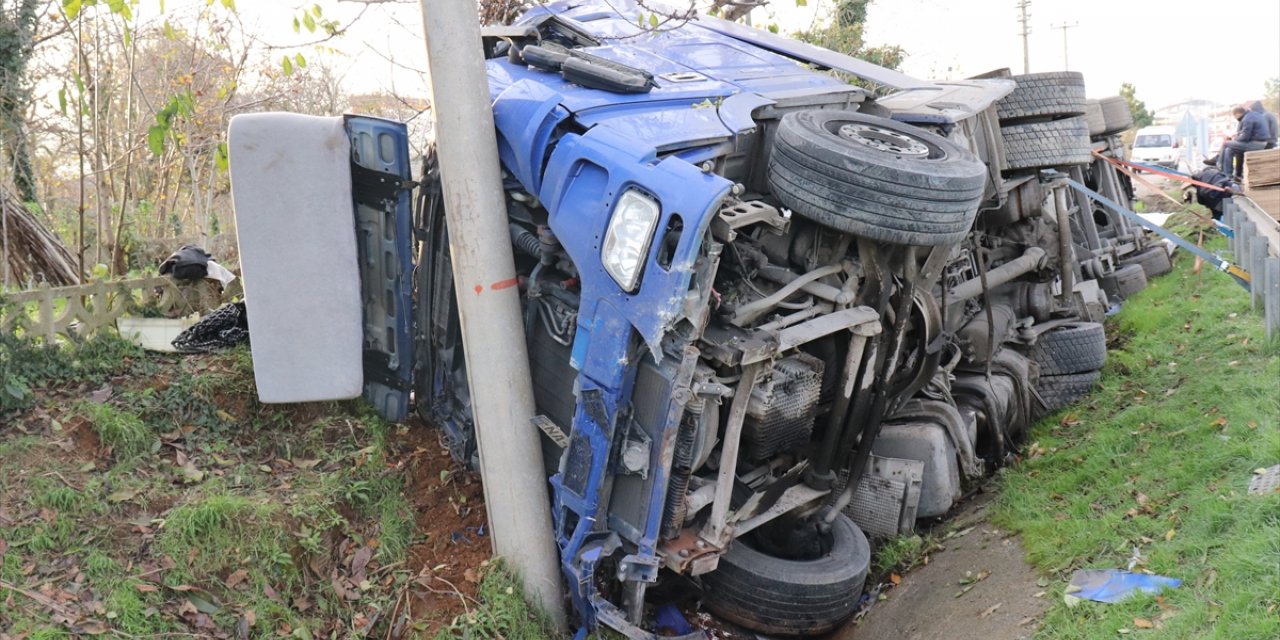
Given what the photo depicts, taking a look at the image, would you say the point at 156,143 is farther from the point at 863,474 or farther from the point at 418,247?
the point at 863,474

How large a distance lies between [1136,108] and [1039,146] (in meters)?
32.8

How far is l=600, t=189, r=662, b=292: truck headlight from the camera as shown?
3.51 metres

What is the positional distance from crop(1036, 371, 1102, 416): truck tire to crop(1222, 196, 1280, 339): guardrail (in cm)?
103

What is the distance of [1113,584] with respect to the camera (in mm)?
3697

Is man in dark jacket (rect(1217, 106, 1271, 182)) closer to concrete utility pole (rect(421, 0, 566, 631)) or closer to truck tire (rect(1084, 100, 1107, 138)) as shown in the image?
truck tire (rect(1084, 100, 1107, 138))

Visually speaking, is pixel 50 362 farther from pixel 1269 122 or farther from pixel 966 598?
pixel 1269 122

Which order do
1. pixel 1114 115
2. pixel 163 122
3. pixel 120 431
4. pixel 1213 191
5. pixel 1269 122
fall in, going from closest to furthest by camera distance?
pixel 120 431 → pixel 163 122 → pixel 1213 191 → pixel 1114 115 → pixel 1269 122

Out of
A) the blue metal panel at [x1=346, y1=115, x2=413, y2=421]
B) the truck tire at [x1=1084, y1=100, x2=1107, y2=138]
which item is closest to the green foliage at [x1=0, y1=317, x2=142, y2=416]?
the blue metal panel at [x1=346, y1=115, x2=413, y2=421]

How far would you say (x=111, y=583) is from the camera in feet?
12.3

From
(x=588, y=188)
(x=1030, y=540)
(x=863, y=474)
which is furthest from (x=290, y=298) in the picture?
(x=1030, y=540)

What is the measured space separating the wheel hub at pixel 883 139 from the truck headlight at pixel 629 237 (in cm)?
95

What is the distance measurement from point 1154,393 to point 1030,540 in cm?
185

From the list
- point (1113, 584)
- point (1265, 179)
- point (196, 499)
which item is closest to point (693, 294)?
point (1113, 584)

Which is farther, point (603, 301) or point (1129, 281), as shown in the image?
point (1129, 281)
